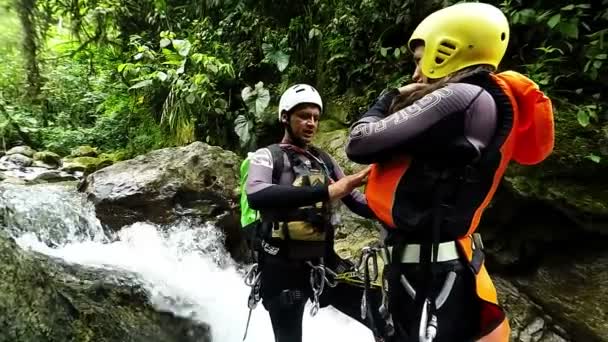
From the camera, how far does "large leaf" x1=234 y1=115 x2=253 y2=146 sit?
8359mm

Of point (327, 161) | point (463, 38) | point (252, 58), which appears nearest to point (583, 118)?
point (327, 161)

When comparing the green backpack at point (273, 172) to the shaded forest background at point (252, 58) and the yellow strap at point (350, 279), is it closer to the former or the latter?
the yellow strap at point (350, 279)

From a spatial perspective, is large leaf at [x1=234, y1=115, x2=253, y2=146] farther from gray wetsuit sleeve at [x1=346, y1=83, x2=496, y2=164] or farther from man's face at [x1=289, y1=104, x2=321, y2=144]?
gray wetsuit sleeve at [x1=346, y1=83, x2=496, y2=164]

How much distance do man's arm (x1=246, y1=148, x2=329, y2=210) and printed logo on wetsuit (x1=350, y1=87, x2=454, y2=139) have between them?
0.61 metres

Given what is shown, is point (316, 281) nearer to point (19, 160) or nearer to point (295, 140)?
point (295, 140)

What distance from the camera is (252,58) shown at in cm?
948

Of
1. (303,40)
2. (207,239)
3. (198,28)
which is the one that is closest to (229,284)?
(207,239)

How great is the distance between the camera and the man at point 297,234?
2664mm

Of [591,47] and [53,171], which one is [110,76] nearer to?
[53,171]

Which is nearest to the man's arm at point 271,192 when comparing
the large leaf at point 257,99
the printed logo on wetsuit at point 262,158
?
the printed logo on wetsuit at point 262,158

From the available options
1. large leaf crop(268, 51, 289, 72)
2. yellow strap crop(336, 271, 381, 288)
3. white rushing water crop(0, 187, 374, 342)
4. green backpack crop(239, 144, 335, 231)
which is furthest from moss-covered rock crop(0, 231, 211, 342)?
large leaf crop(268, 51, 289, 72)

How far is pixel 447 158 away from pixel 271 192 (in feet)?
3.19

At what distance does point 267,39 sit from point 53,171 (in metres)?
6.49

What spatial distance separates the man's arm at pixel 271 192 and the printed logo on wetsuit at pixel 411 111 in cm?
61
